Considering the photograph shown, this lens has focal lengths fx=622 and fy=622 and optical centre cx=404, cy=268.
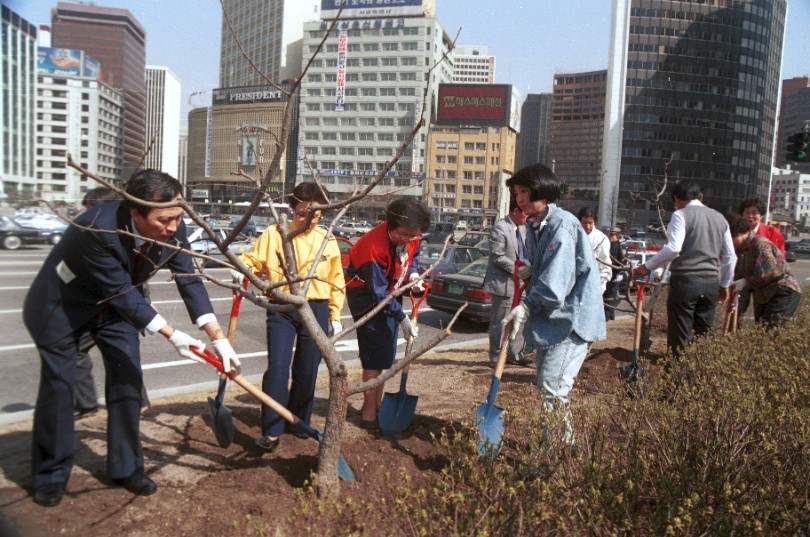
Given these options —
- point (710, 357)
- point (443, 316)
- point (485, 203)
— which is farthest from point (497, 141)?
point (710, 357)

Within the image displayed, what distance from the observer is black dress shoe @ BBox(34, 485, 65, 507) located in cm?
280

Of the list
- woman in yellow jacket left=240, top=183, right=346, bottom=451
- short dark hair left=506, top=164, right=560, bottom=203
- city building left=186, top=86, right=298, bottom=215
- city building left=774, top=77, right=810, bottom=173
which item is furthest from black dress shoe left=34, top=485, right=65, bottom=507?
city building left=774, top=77, right=810, bottom=173

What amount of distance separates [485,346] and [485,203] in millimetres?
63664

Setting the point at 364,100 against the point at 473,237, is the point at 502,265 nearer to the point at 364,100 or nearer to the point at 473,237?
the point at 473,237

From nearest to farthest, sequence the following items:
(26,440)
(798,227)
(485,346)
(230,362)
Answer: (230,362) → (26,440) → (485,346) → (798,227)

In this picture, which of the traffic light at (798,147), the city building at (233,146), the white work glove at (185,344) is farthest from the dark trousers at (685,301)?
the traffic light at (798,147)

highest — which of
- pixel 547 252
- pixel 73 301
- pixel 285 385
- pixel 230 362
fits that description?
pixel 547 252

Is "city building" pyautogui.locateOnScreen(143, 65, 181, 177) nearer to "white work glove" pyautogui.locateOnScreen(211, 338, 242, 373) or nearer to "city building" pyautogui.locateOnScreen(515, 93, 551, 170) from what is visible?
"white work glove" pyautogui.locateOnScreen(211, 338, 242, 373)

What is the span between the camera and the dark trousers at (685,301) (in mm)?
5320

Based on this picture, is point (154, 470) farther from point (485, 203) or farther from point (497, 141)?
point (497, 141)

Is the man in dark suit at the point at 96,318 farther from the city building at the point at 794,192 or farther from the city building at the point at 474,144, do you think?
the city building at the point at 794,192

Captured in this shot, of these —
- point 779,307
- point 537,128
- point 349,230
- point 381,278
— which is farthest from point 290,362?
point 537,128

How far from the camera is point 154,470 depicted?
327cm

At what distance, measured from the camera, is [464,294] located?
10.9 metres
